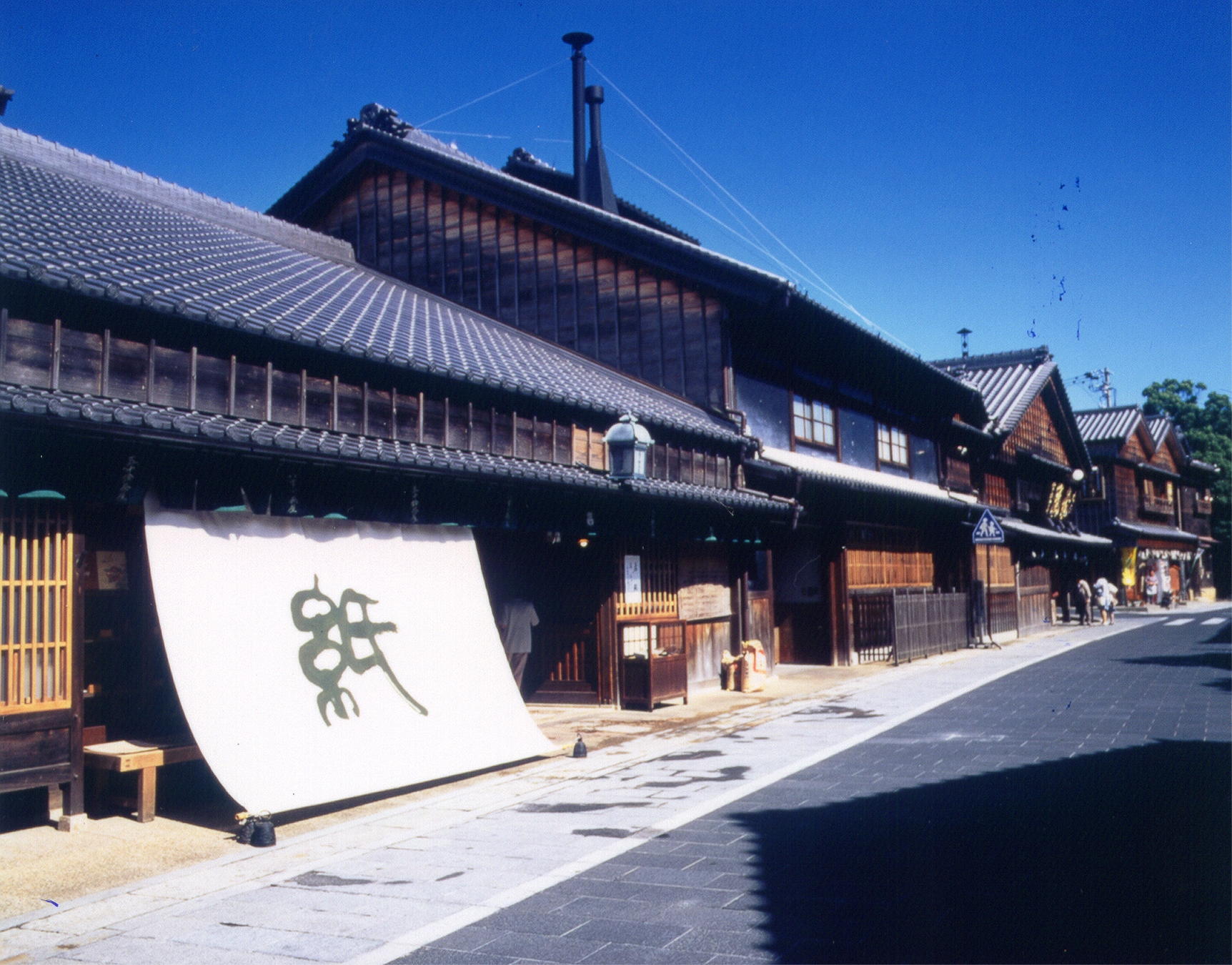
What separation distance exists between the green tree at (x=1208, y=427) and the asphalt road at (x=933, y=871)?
52.8 metres

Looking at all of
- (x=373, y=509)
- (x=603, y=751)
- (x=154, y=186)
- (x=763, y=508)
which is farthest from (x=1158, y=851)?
(x=154, y=186)

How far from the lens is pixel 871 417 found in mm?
23594

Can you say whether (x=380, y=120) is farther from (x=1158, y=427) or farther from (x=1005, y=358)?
(x=1158, y=427)

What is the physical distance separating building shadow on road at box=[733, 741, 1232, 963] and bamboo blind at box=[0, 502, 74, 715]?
5.48 m

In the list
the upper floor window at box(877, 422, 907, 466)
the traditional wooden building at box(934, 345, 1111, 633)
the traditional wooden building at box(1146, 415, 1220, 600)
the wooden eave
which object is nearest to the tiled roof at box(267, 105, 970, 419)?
the wooden eave

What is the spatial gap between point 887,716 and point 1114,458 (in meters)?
39.1

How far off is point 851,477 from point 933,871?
14.8 meters

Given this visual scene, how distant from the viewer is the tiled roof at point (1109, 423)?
1880 inches

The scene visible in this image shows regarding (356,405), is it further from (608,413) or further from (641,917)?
(641,917)

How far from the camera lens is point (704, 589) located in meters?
16.7

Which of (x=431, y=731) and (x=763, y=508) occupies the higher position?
(x=763, y=508)

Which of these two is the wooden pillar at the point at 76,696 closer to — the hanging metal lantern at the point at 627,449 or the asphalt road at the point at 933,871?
the asphalt road at the point at 933,871

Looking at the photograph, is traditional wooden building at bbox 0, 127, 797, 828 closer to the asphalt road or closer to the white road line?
the white road line

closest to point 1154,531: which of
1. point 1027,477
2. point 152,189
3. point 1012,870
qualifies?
point 1027,477
